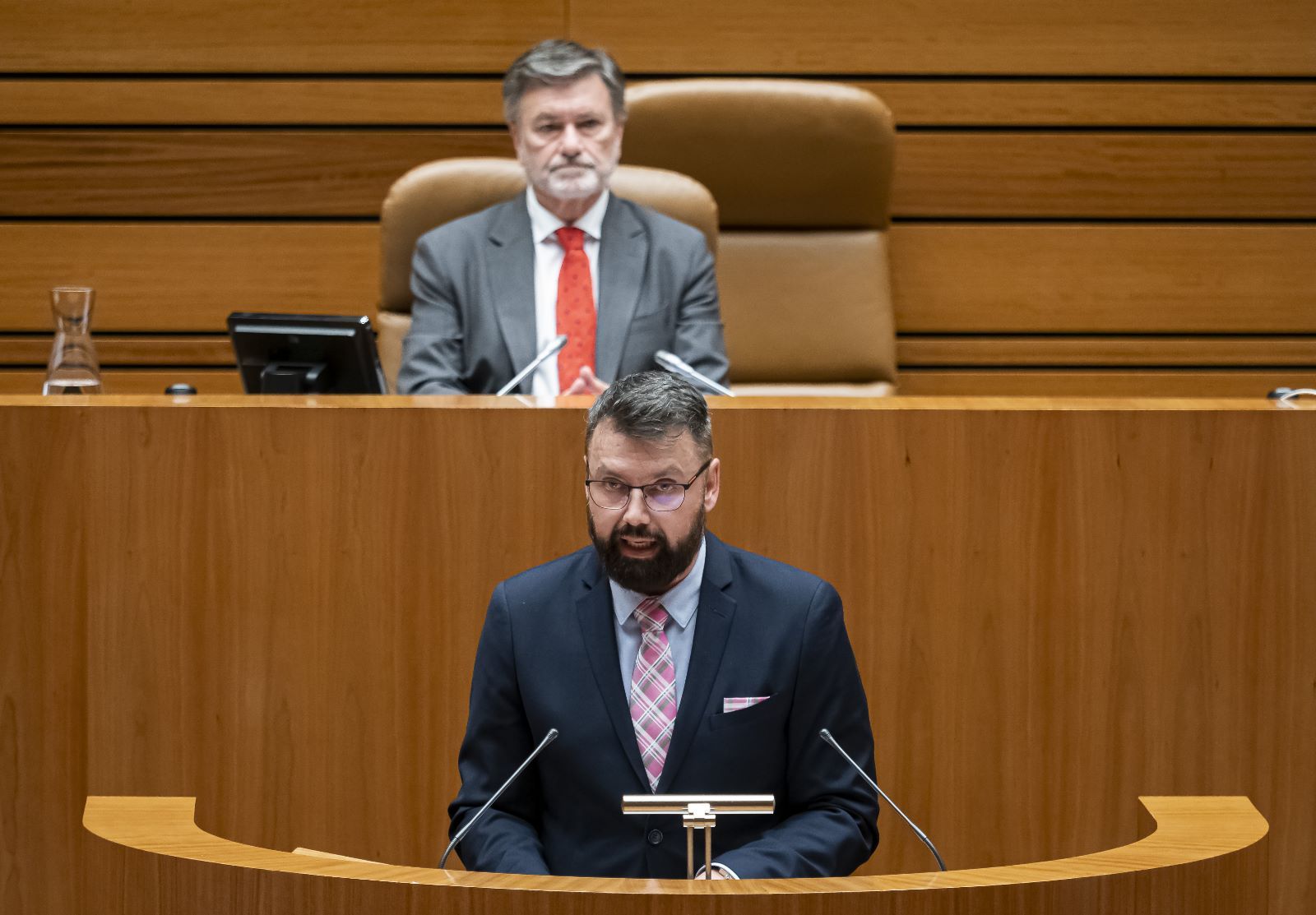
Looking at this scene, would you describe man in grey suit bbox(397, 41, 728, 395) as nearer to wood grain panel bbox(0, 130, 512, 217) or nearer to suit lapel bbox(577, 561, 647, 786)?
wood grain panel bbox(0, 130, 512, 217)

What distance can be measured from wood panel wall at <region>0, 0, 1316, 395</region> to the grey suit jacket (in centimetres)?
96

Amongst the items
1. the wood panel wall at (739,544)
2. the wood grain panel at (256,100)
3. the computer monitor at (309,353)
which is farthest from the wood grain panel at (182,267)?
the wood panel wall at (739,544)

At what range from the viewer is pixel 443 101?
12.7 feet

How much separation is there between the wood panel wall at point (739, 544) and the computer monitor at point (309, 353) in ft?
0.84

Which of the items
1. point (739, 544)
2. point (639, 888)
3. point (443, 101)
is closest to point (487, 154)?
point (443, 101)

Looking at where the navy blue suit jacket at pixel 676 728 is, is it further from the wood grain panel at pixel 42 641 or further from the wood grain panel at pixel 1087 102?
the wood grain panel at pixel 1087 102

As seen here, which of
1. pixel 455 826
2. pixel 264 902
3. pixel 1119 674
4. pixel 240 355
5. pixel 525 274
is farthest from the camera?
pixel 525 274

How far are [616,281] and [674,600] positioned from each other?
1263 millimetres

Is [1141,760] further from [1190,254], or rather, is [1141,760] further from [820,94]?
[1190,254]

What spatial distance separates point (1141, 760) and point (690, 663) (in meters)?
0.76

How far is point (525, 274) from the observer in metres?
2.98

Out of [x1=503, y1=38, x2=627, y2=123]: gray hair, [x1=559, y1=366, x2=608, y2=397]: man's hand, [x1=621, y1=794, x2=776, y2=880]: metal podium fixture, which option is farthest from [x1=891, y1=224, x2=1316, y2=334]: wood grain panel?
[x1=621, y1=794, x2=776, y2=880]: metal podium fixture

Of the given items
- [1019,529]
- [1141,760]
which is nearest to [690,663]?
[1019,529]

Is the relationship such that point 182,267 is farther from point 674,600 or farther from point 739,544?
point 674,600
